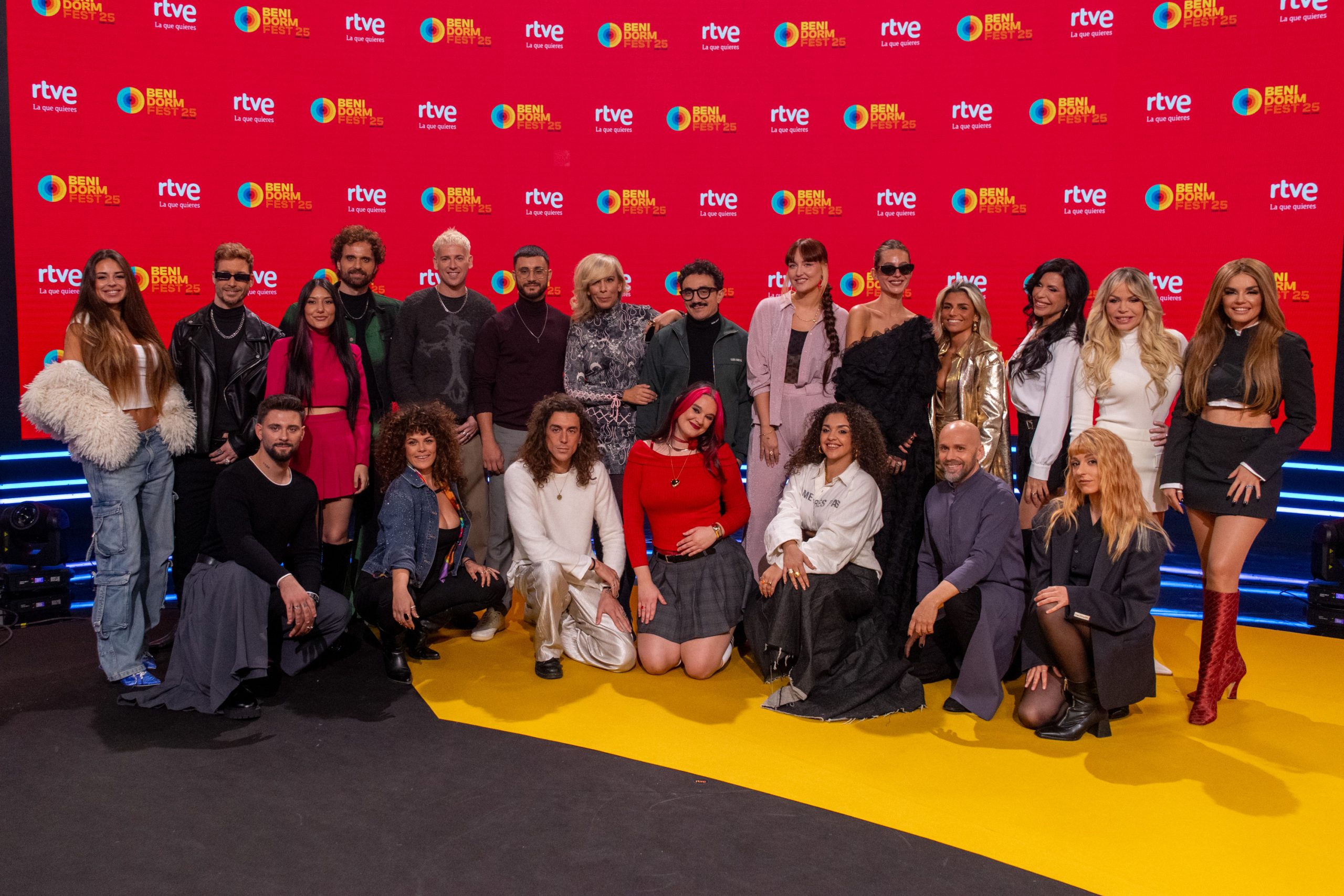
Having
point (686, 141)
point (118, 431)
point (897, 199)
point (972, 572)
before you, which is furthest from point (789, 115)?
point (118, 431)

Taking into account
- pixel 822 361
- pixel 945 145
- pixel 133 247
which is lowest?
pixel 822 361

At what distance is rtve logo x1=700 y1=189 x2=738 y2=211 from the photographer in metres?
6.19

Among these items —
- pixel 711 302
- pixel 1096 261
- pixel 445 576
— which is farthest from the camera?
pixel 1096 261

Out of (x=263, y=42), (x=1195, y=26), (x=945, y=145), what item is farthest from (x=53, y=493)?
(x=1195, y=26)

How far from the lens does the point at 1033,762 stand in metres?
3.02


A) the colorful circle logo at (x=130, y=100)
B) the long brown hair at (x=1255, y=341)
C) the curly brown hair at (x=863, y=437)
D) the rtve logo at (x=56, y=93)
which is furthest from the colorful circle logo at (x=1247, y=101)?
the rtve logo at (x=56, y=93)

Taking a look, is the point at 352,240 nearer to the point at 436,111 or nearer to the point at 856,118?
the point at 436,111

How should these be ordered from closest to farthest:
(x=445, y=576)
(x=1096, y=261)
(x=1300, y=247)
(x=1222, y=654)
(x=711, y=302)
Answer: (x=1222, y=654) < (x=445, y=576) < (x=711, y=302) < (x=1300, y=247) < (x=1096, y=261)

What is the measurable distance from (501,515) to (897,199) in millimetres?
3377

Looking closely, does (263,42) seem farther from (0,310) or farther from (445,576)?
(445,576)

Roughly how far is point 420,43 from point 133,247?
2.16 m

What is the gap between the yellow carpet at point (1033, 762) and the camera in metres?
2.48

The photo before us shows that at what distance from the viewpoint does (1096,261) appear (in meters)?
5.91

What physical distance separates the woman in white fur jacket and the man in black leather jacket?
0.52ft
